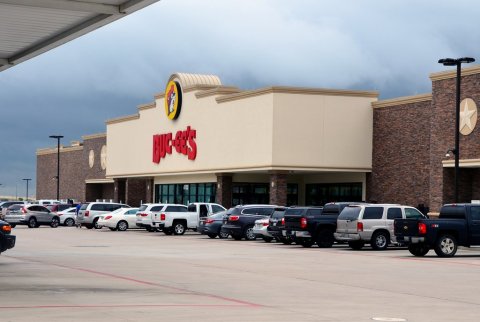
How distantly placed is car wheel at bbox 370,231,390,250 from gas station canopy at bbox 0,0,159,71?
52.5ft

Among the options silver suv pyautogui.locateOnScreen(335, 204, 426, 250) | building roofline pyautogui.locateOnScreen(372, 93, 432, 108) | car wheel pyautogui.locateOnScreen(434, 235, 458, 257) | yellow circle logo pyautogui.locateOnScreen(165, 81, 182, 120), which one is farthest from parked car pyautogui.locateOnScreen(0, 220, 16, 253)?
yellow circle logo pyautogui.locateOnScreen(165, 81, 182, 120)

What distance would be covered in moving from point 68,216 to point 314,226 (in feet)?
111

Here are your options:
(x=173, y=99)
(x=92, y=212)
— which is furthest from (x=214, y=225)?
(x=173, y=99)

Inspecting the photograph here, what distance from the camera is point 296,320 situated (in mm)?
14664

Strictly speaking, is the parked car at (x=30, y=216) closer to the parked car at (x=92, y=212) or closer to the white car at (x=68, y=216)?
the white car at (x=68, y=216)

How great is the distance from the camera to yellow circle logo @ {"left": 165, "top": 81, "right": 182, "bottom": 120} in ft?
242

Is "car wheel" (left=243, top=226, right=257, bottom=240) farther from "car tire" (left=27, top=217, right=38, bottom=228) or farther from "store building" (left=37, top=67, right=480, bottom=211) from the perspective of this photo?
"car tire" (left=27, top=217, right=38, bottom=228)

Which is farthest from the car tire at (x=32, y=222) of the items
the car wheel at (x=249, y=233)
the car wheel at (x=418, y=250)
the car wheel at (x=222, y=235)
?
the car wheel at (x=418, y=250)

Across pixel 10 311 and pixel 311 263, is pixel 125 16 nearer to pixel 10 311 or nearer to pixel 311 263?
pixel 10 311

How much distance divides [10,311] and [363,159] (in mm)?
48069

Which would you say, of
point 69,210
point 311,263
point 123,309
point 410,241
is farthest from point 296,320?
point 69,210

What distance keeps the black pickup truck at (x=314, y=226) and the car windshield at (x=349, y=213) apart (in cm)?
144

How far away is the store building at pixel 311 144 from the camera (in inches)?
2042

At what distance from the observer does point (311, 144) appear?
2394 inches
